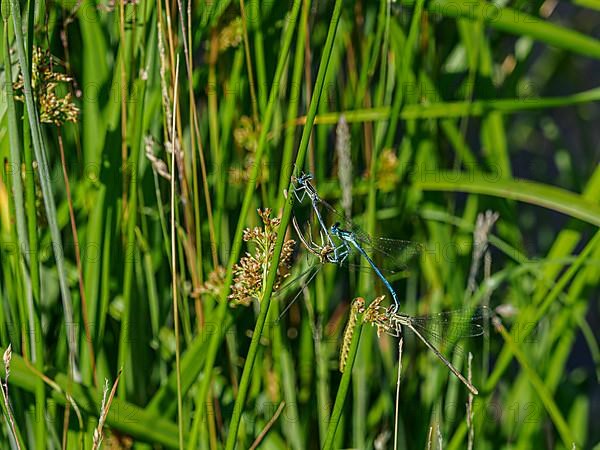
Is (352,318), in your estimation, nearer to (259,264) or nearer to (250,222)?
(259,264)

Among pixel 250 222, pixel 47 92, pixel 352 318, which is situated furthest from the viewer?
pixel 250 222

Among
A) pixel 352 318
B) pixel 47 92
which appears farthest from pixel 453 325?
pixel 47 92

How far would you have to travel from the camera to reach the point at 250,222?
1.15 m

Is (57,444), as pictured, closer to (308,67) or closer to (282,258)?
(282,258)

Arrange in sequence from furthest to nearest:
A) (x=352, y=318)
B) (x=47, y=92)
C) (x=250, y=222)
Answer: (x=250, y=222) → (x=47, y=92) → (x=352, y=318)

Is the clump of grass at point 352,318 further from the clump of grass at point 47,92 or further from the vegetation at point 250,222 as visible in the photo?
the clump of grass at point 47,92

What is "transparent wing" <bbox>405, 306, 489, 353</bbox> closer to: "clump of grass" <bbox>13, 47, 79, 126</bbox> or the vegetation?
the vegetation

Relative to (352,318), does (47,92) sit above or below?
above

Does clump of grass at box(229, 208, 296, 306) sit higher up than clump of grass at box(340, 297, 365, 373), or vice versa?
clump of grass at box(229, 208, 296, 306)

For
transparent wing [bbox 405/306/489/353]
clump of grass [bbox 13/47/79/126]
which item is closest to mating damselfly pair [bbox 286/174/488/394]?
transparent wing [bbox 405/306/489/353]

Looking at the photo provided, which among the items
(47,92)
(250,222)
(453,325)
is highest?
(47,92)

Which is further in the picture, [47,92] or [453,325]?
[453,325]

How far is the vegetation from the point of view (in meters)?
0.89

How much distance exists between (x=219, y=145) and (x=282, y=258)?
411mm
